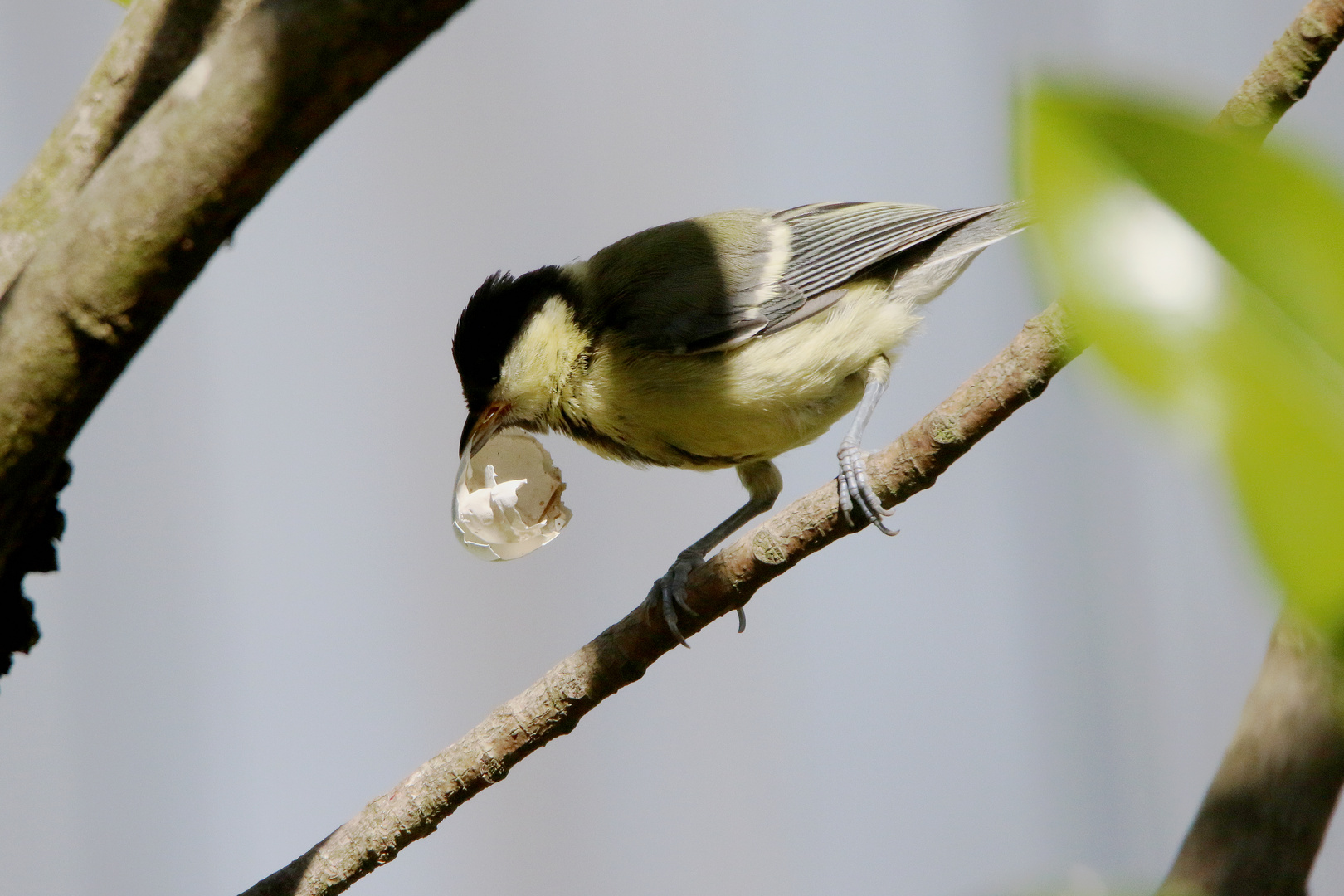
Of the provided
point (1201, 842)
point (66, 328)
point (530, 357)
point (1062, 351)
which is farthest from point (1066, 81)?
point (530, 357)

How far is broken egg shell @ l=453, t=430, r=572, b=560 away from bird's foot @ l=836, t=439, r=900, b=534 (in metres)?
0.53

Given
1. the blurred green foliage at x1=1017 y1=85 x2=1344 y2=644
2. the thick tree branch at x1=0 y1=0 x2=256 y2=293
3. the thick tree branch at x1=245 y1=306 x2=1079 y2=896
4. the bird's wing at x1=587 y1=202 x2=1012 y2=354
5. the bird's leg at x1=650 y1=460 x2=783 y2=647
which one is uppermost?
the thick tree branch at x1=0 y1=0 x2=256 y2=293

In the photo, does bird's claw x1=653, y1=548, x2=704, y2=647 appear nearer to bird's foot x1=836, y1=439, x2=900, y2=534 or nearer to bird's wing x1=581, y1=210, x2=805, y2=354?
bird's foot x1=836, y1=439, x2=900, y2=534

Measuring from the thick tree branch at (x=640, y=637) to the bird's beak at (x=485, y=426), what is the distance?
0.78 metres

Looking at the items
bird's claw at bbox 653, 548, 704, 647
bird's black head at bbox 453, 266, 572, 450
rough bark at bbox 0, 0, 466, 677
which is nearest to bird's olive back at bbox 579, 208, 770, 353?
bird's black head at bbox 453, 266, 572, 450

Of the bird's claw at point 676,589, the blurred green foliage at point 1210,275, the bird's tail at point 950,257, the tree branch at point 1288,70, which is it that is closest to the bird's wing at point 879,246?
the bird's tail at point 950,257

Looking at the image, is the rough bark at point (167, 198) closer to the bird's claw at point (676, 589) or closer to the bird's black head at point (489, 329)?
the bird's claw at point (676, 589)

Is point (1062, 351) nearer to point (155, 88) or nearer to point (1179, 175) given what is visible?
point (1179, 175)

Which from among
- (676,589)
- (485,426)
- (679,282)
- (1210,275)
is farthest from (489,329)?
(1210,275)

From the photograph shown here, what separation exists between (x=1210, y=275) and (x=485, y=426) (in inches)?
76.1

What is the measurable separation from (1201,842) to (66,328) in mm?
852

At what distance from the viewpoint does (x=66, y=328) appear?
784mm

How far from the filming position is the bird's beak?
6.89ft

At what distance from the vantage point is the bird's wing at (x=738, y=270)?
201 cm
